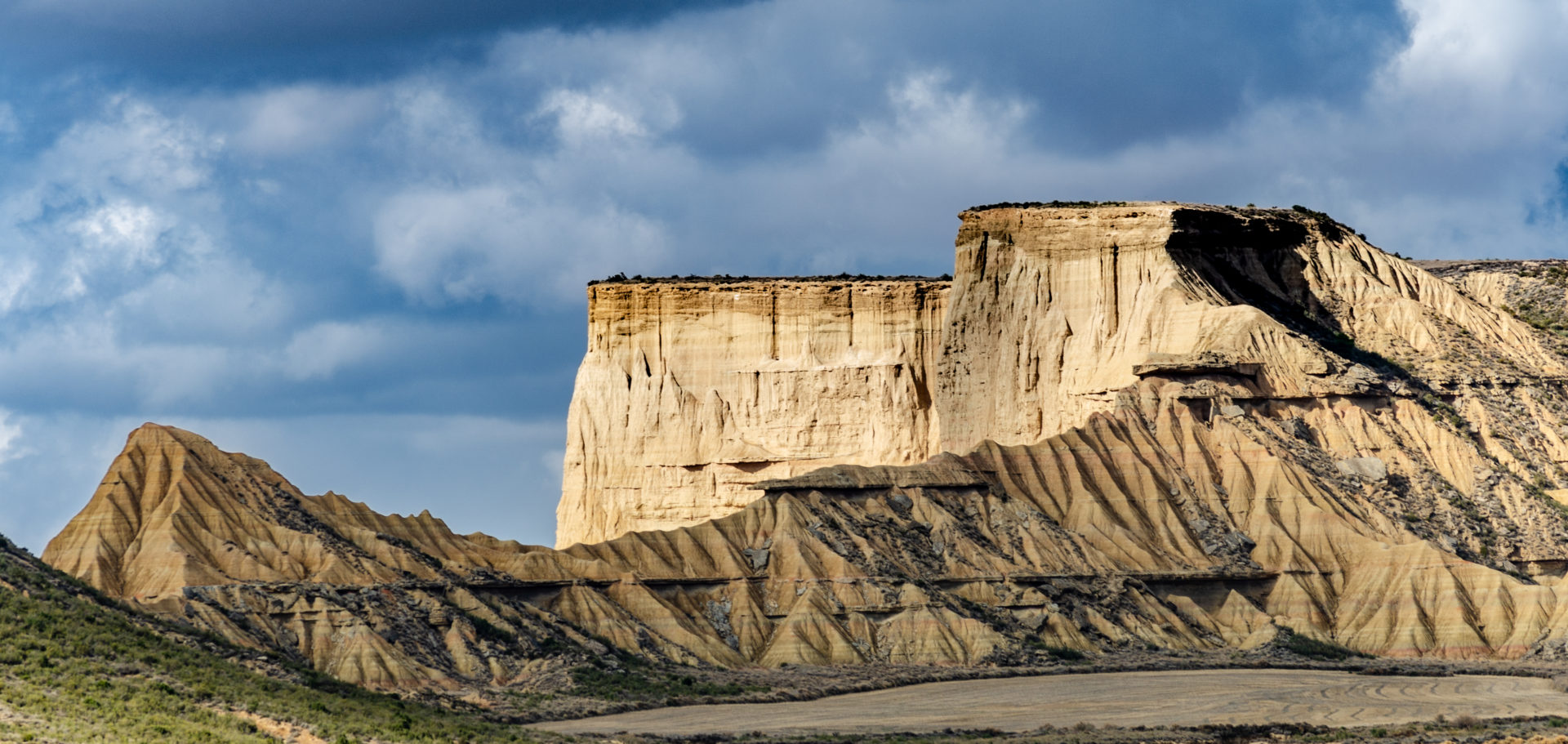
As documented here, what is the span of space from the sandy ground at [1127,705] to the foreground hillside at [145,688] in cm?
806

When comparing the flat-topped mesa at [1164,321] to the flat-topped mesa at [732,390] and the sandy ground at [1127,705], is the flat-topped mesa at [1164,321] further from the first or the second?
the sandy ground at [1127,705]

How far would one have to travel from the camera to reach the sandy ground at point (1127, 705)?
76625 mm

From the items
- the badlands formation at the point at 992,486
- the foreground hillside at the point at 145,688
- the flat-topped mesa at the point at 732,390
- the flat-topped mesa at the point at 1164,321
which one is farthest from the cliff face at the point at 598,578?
the flat-topped mesa at the point at 732,390

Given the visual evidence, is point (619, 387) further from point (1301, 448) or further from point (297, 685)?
point (297, 685)

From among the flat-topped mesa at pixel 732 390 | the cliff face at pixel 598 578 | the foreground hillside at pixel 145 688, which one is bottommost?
the foreground hillside at pixel 145 688

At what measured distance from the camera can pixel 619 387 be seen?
120m

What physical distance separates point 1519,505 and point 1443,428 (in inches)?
194

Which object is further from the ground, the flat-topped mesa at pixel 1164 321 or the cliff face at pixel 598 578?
the flat-topped mesa at pixel 1164 321

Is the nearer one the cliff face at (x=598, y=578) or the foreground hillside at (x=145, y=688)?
the foreground hillside at (x=145, y=688)

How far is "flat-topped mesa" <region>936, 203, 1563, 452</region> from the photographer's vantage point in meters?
107

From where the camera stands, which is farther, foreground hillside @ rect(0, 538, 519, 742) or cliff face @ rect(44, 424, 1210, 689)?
cliff face @ rect(44, 424, 1210, 689)

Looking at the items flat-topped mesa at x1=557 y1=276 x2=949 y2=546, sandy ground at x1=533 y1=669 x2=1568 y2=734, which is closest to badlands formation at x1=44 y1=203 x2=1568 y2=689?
flat-topped mesa at x1=557 y1=276 x2=949 y2=546

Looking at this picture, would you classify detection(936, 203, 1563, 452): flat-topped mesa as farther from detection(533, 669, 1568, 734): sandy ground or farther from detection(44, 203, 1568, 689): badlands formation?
detection(533, 669, 1568, 734): sandy ground

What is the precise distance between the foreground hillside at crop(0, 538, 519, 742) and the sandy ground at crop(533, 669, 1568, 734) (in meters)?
8.06
